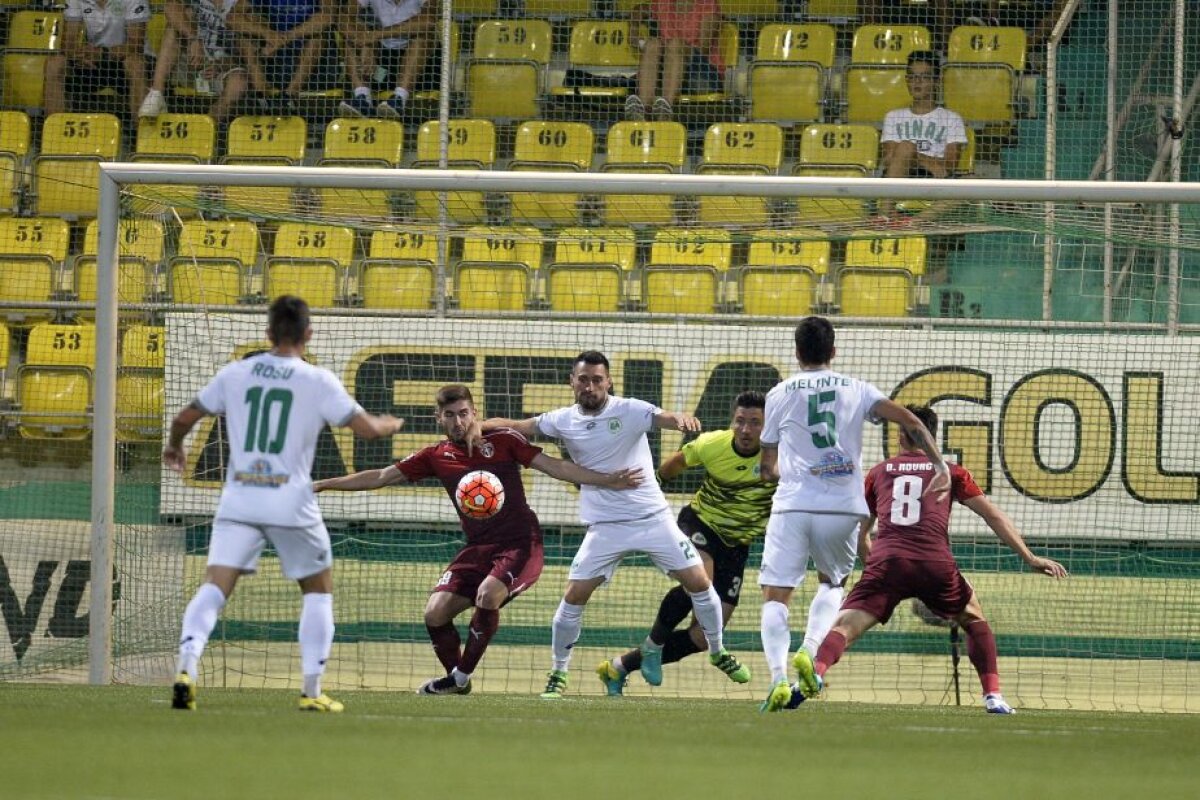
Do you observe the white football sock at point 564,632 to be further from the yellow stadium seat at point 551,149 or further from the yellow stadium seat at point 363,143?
the yellow stadium seat at point 363,143

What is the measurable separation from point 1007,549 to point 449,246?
5.07 m

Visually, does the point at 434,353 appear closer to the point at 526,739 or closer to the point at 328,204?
the point at 328,204

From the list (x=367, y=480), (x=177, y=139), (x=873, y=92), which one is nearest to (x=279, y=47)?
(x=177, y=139)

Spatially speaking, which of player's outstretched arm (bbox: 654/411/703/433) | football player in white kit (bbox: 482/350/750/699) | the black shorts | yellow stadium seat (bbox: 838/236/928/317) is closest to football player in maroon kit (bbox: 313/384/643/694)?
football player in white kit (bbox: 482/350/750/699)

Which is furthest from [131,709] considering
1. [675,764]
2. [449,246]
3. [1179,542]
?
[1179,542]

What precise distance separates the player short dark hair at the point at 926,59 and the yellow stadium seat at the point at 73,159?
7.49 m

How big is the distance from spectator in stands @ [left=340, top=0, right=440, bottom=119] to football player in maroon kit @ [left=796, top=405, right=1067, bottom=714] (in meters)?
8.02

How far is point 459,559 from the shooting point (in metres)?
10.5

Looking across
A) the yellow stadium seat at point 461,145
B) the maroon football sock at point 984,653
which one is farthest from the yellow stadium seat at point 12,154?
the maroon football sock at point 984,653

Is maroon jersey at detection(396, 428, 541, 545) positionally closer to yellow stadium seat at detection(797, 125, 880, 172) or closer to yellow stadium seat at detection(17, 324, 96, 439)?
yellow stadium seat at detection(17, 324, 96, 439)

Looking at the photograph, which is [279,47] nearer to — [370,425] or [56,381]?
[56,381]

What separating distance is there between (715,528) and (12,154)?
346 inches

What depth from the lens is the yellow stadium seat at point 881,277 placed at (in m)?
13.2

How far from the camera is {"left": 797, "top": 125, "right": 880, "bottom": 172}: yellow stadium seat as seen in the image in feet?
50.3
